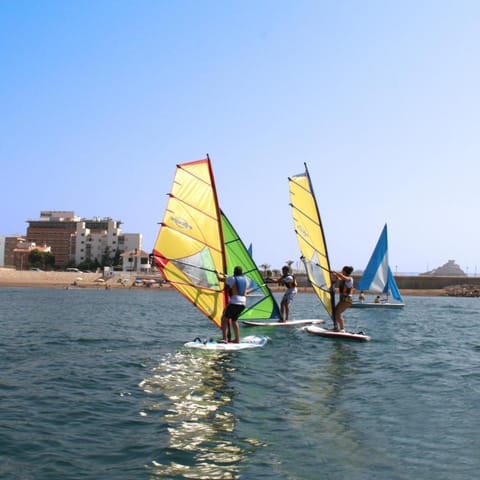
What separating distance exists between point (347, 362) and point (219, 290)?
12.5 ft

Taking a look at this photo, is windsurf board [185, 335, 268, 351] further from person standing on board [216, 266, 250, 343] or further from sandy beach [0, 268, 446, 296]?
sandy beach [0, 268, 446, 296]

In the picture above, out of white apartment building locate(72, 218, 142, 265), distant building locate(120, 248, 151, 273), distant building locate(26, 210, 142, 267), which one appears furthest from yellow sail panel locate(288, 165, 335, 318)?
white apartment building locate(72, 218, 142, 265)

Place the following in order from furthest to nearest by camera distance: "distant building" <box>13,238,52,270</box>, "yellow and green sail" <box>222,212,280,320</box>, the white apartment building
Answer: the white apartment building
"distant building" <box>13,238,52,270</box>
"yellow and green sail" <box>222,212,280,320</box>

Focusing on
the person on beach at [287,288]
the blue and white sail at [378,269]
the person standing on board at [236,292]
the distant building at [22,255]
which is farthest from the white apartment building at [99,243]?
the person standing on board at [236,292]

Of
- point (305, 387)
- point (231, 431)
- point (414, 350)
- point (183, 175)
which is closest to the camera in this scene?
point (231, 431)

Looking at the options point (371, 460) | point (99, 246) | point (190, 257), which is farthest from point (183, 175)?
point (99, 246)

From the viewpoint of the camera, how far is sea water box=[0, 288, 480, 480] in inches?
242

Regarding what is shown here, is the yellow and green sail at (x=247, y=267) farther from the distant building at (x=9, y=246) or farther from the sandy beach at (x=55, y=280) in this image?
the distant building at (x=9, y=246)

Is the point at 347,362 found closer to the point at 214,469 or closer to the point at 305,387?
the point at 305,387

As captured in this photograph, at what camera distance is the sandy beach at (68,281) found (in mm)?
86750

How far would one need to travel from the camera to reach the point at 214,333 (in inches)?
733

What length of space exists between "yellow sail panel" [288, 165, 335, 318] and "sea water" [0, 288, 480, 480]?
4.01 m

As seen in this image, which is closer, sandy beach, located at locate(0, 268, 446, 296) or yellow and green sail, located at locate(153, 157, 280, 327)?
yellow and green sail, located at locate(153, 157, 280, 327)

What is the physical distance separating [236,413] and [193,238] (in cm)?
705
